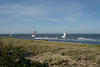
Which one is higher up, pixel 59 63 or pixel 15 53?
pixel 15 53

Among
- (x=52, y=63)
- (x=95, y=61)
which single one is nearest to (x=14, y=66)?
(x=52, y=63)

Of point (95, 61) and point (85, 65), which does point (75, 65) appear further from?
point (95, 61)

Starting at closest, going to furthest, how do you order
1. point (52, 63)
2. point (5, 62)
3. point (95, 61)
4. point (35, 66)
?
point (5, 62) < point (35, 66) < point (52, 63) < point (95, 61)

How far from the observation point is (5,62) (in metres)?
4.52

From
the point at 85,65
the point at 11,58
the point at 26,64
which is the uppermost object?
the point at 11,58

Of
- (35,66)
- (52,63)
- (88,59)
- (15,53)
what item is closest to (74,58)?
(88,59)

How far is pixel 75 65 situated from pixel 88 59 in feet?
5.30

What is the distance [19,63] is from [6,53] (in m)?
0.70

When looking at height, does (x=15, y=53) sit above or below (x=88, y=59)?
above

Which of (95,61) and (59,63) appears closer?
(59,63)

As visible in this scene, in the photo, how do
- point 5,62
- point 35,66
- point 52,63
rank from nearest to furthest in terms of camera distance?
point 5,62
point 35,66
point 52,63

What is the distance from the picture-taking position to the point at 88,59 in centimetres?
767

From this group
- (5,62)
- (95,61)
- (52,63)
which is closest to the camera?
(5,62)

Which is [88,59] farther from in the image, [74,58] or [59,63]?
[59,63]
